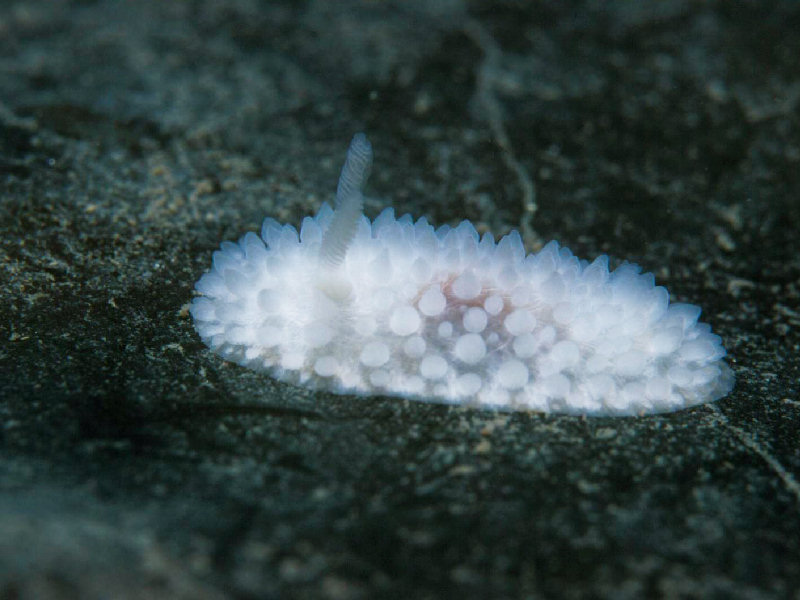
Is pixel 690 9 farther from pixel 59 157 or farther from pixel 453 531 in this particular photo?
pixel 453 531

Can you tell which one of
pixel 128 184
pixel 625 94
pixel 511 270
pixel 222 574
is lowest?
pixel 222 574

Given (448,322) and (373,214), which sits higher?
(373,214)

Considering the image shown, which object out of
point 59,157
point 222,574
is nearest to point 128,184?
point 59,157

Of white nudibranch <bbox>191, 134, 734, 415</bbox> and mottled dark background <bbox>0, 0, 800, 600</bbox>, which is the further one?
white nudibranch <bbox>191, 134, 734, 415</bbox>

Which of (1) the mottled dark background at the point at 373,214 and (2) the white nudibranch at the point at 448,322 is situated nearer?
(1) the mottled dark background at the point at 373,214
